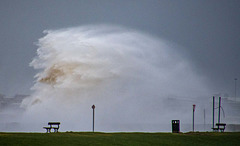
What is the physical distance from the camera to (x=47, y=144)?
33000mm

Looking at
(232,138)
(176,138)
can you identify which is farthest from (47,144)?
(232,138)

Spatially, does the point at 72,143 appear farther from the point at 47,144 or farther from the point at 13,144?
the point at 13,144

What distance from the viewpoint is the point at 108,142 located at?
36469 millimetres

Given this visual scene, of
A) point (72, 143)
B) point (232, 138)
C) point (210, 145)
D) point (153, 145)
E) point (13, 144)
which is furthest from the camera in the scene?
point (232, 138)

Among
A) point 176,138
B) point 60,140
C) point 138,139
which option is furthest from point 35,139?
point 176,138

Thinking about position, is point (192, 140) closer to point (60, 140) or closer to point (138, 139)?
point (138, 139)

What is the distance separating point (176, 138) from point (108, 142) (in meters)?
10.5

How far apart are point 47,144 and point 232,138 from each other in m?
23.9

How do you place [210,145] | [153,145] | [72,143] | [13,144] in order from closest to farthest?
[13,144] < [72,143] < [153,145] < [210,145]

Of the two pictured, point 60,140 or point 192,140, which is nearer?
point 60,140

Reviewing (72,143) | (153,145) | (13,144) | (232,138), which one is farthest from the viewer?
(232,138)

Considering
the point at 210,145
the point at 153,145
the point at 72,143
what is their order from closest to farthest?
1. the point at 72,143
2. the point at 153,145
3. the point at 210,145

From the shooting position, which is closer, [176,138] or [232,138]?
[176,138]

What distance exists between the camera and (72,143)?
34.5 meters
